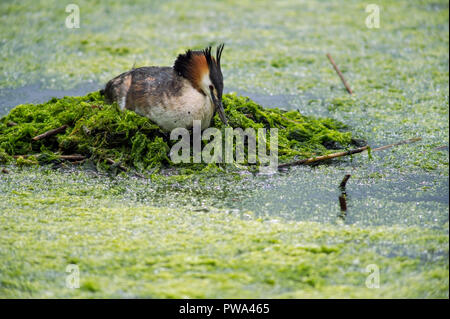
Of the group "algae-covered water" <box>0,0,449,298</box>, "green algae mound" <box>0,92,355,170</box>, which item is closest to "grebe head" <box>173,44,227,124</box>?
"green algae mound" <box>0,92,355,170</box>

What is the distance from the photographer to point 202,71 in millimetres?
4512

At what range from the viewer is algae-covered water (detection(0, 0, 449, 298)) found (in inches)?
120

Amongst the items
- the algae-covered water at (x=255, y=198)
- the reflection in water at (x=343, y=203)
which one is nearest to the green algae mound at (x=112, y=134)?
the algae-covered water at (x=255, y=198)

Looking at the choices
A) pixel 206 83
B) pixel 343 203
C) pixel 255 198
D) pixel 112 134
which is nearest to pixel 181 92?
pixel 206 83

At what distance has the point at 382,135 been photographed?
201 inches

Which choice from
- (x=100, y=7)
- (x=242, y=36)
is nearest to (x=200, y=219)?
(x=242, y=36)

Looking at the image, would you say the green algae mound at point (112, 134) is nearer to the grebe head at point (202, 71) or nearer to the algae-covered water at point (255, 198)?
the algae-covered water at point (255, 198)

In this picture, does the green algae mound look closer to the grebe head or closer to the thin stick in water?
the grebe head

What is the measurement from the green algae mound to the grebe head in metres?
0.29

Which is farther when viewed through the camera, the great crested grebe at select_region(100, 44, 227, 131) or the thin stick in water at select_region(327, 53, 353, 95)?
the thin stick in water at select_region(327, 53, 353, 95)

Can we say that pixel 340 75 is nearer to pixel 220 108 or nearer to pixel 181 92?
pixel 220 108

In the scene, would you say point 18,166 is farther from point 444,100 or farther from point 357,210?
point 444,100

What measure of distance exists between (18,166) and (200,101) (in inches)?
53.7
